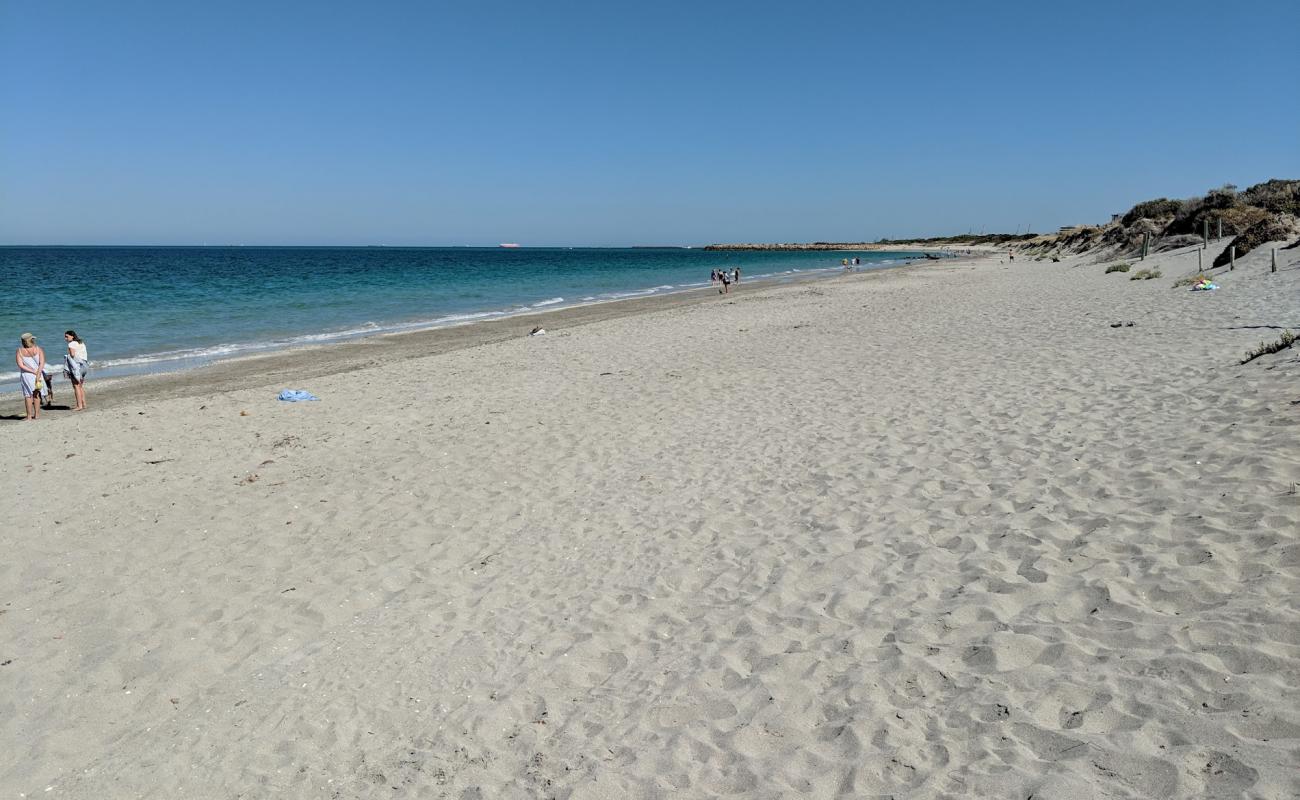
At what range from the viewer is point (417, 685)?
14.2ft

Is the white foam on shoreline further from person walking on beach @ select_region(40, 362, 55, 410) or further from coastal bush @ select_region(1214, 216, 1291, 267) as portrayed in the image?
coastal bush @ select_region(1214, 216, 1291, 267)

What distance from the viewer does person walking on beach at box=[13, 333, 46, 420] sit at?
1200 cm

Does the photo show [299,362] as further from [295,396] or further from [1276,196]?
[1276,196]

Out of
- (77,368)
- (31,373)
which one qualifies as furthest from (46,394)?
(31,373)

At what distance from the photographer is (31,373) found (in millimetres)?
12055

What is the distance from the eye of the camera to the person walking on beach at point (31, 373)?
1200cm

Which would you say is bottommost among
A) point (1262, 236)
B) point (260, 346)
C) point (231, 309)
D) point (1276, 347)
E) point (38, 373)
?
point (260, 346)

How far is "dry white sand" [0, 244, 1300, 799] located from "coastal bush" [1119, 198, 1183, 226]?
3342cm

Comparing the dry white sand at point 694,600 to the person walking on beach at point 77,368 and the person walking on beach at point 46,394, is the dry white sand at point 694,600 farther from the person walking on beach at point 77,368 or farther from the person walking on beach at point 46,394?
the person walking on beach at point 46,394

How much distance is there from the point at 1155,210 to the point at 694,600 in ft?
142

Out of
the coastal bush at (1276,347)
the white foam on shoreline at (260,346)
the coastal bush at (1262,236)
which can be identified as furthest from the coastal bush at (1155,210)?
the coastal bush at (1276,347)

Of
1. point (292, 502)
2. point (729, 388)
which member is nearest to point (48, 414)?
point (292, 502)

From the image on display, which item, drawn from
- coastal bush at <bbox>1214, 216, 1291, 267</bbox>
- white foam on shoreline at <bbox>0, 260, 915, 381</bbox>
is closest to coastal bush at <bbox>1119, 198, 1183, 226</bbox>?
coastal bush at <bbox>1214, 216, 1291, 267</bbox>

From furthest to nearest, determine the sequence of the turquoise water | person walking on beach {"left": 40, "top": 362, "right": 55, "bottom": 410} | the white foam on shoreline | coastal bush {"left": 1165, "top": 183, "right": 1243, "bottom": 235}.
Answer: coastal bush {"left": 1165, "top": 183, "right": 1243, "bottom": 235} < the turquoise water < the white foam on shoreline < person walking on beach {"left": 40, "top": 362, "right": 55, "bottom": 410}
